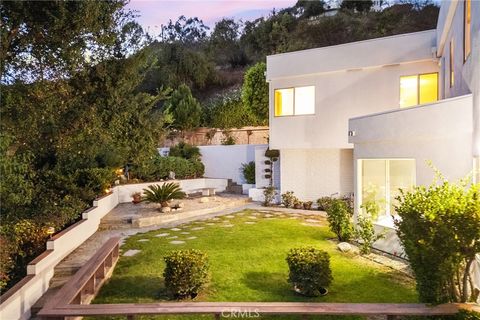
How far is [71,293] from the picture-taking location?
6.00 metres

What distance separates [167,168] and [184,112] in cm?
645

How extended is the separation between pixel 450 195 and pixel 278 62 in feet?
43.4

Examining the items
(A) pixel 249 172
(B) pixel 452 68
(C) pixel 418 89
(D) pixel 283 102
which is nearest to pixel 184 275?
(B) pixel 452 68

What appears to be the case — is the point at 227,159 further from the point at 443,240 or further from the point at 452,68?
the point at 443,240

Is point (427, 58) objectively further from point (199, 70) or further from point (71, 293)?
point (199, 70)

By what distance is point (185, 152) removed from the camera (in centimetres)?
2369

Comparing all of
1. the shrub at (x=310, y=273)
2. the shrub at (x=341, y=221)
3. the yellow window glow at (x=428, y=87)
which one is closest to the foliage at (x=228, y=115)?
the yellow window glow at (x=428, y=87)

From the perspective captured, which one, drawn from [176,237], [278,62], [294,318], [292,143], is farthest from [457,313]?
[278,62]

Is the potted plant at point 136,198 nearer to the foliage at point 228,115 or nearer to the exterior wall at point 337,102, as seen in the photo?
the exterior wall at point 337,102

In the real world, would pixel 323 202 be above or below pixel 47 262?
above

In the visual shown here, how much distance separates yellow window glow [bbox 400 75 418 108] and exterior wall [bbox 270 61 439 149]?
0.16 meters

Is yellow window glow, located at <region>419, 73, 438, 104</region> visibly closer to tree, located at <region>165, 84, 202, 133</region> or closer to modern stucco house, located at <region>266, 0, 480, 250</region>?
modern stucco house, located at <region>266, 0, 480, 250</region>

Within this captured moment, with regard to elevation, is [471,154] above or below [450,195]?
above

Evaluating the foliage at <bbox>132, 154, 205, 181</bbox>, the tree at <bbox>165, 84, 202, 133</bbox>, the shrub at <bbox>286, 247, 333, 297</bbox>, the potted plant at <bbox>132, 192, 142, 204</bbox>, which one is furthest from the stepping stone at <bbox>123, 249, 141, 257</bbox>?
the tree at <bbox>165, 84, 202, 133</bbox>
